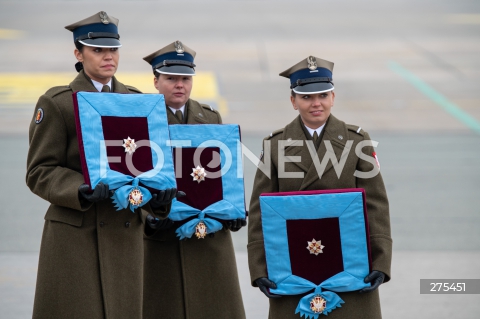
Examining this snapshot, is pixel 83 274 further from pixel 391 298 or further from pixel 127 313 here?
pixel 391 298

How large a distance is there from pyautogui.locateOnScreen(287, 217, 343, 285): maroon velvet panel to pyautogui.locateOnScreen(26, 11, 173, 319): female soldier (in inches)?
26.2

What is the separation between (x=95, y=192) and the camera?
150 inches

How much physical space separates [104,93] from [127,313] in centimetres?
108

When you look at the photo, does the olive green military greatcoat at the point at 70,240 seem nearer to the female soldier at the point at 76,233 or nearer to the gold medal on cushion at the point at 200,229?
the female soldier at the point at 76,233

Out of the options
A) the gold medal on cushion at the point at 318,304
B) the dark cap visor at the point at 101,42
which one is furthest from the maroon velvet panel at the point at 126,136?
the gold medal on cushion at the point at 318,304

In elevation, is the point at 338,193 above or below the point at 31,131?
below

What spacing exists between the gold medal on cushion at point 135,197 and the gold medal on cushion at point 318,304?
0.92m

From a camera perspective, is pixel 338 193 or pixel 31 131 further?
pixel 31 131

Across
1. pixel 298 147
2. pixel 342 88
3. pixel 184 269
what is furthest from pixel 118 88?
pixel 342 88

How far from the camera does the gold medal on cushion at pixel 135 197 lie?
388 cm

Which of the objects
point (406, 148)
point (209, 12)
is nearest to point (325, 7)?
point (209, 12)

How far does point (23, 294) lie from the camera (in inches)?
253

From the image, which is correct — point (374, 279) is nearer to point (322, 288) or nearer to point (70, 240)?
point (322, 288)

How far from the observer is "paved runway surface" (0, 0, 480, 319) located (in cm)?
730
